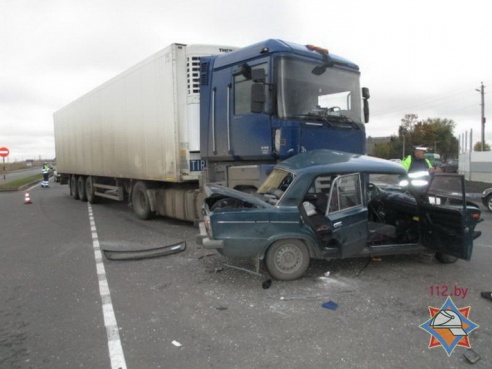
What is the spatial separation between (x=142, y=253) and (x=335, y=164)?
3.38m

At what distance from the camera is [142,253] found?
6.34 meters

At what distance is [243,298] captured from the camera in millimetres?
4316

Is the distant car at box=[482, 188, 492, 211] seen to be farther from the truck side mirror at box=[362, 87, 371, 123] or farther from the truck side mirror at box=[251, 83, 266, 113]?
the truck side mirror at box=[251, 83, 266, 113]

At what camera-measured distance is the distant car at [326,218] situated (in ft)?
15.0

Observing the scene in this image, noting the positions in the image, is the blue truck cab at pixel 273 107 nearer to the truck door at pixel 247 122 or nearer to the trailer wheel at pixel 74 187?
the truck door at pixel 247 122

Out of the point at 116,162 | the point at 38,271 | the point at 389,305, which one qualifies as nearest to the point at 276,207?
the point at 389,305

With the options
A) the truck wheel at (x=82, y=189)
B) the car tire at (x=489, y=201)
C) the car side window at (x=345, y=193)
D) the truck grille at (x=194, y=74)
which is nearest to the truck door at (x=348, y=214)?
the car side window at (x=345, y=193)

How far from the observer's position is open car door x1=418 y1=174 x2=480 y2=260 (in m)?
4.54

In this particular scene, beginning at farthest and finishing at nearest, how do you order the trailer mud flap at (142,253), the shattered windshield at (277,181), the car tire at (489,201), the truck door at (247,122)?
the car tire at (489,201) < the trailer mud flap at (142,253) < the truck door at (247,122) < the shattered windshield at (277,181)

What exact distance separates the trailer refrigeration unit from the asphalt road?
180 cm

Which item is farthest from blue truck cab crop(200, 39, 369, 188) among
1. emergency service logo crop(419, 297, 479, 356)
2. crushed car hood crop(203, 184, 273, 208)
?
emergency service logo crop(419, 297, 479, 356)

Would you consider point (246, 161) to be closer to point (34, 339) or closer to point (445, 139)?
point (34, 339)

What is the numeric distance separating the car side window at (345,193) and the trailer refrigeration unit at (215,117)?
1144 millimetres

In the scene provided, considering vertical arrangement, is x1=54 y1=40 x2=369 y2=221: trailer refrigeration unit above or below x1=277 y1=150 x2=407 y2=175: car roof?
→ above
